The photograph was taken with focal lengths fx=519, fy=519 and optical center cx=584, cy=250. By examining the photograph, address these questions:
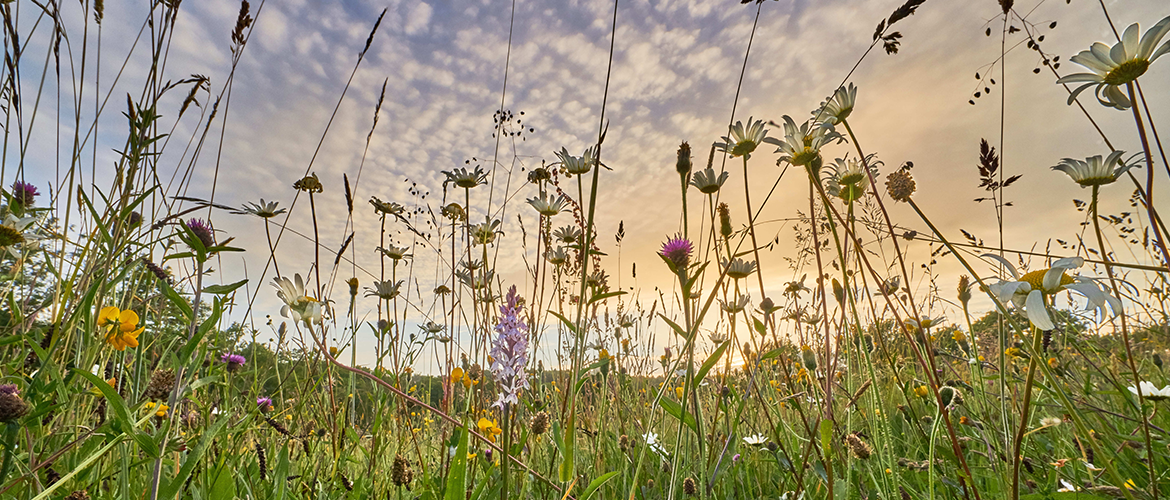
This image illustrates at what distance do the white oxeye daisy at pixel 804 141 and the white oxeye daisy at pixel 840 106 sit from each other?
7 centimetres

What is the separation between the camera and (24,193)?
1.63 meters

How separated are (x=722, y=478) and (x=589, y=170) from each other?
1.13 meters

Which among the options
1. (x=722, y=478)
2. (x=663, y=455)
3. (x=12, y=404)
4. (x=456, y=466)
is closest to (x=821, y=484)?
(x=722, y=478)

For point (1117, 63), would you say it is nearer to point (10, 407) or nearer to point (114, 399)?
point (114, 399)

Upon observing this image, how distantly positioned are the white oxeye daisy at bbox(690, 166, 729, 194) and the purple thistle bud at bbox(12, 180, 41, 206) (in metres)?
1.76

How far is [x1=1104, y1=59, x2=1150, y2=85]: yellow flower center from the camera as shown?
3.16ft

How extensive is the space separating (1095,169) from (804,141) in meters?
0.70

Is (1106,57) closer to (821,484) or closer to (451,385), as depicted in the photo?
(821,484)

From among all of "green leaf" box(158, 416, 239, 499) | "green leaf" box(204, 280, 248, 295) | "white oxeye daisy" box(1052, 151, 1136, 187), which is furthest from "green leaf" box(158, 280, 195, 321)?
"white oxeye daisy" box(1052, 151, 1136, 187)

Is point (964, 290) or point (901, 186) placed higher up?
point (901, 186)

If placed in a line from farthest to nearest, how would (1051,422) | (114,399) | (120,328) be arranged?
(1051,422), (120,328), (114,399)

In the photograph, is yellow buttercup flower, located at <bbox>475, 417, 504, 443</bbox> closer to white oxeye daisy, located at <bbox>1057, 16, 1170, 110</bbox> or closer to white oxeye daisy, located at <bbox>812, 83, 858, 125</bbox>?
white oxeye daisy, located at <bbox>812, 83, 858, 125</bbox>

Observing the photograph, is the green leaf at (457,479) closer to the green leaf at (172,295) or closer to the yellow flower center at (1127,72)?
the green leaf at (172,295)

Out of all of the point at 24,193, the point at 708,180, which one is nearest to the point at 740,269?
the point at 708,180
